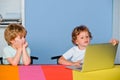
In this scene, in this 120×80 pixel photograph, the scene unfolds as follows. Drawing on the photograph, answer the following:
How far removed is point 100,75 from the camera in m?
1.60

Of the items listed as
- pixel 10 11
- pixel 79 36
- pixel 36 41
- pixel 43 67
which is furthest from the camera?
pixel 10 11

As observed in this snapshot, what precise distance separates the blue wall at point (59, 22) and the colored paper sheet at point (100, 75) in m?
2.08

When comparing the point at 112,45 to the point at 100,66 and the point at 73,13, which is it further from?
the point at 73,13

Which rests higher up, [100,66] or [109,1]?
[109,1]

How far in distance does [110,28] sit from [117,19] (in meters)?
0.16

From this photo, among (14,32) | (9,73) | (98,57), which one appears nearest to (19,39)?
(14,32)

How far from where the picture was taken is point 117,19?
12.2 feet

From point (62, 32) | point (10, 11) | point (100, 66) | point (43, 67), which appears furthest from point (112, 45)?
point (10, 11)

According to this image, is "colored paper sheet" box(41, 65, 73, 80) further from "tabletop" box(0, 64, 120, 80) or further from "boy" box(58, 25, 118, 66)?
"boy" box(58, 25, 118, 66)

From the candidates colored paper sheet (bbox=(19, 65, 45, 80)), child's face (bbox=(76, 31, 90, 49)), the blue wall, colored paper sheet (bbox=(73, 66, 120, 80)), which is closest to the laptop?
colored paper sheet (bbox=(73, 66, 120, 80))

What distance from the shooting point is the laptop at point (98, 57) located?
1.52 metres

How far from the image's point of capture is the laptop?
1522 millimetres

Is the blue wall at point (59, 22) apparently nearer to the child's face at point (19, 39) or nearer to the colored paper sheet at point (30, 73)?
the child's face at point (19, 39)

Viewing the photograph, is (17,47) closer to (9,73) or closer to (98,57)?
(9,73)
